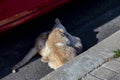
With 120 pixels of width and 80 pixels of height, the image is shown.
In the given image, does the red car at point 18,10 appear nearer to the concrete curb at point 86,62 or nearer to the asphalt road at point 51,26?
the asphalt road at point 51,26

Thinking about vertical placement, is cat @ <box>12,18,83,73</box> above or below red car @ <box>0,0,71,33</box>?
below

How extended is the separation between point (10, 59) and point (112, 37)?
138cm

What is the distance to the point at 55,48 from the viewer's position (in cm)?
412

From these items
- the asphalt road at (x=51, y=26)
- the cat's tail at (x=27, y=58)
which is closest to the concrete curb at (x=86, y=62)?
the asphalt road at (x=51, y=26)

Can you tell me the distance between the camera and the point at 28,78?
4000 millimetres

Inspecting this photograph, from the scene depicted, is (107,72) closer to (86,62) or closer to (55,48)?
(86,62)

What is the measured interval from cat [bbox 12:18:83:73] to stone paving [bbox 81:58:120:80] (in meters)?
0.44

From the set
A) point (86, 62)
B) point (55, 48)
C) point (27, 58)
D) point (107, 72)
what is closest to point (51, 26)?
point (27, 58)

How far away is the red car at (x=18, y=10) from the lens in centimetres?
406

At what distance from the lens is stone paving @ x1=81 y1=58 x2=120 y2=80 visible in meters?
3.63

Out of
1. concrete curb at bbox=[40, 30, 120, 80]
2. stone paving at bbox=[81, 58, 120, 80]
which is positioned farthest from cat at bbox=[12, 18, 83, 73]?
stone paving at bbox=[81, 58, 120, 80]

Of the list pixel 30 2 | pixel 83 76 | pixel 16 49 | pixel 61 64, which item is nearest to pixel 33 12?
pixel 30 2

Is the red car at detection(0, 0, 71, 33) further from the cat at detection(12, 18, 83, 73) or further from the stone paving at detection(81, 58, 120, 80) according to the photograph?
the stone paving at detection(81, 58, 120, 80)

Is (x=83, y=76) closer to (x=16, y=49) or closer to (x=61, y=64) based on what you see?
(x=61, y=64)
